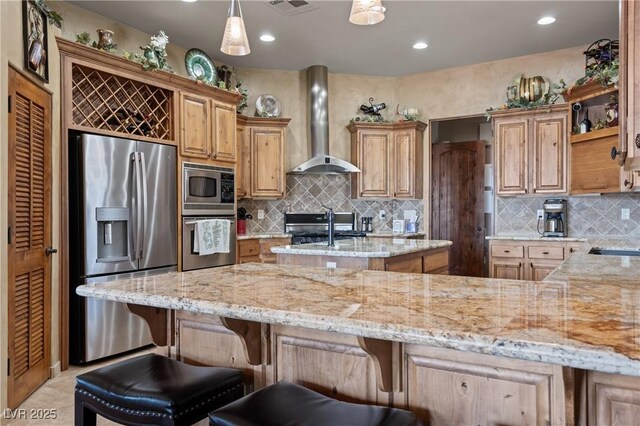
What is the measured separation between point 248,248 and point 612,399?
4414 mm

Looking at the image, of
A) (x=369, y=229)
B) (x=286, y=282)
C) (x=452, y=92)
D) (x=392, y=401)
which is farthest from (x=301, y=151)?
(x=392, y=401)

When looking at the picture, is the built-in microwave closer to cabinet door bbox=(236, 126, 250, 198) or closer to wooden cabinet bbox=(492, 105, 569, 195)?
cabinet door bbox=(236, 126, 250, 198)

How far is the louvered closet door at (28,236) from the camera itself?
2.62 meters

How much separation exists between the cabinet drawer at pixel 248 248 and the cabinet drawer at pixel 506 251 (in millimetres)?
2714

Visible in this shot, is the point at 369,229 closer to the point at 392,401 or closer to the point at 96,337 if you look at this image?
the point at 96,337

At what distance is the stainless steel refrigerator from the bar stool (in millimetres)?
2262

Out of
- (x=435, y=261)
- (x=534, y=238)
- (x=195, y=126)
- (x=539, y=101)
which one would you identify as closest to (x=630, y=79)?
(x=435, y=261)

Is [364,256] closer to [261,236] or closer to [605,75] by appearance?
[261,236]

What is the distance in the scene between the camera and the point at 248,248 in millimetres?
5203

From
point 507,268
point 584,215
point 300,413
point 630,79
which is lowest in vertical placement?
point 507,268

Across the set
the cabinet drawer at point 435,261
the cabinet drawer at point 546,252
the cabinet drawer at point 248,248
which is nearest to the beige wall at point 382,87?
the cabinet drawer at point 248,248

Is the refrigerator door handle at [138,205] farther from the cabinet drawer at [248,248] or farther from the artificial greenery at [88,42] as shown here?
the cabinet drawer at [248,248]

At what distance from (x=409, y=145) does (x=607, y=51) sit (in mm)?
2367

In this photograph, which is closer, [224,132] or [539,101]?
[224,132]
